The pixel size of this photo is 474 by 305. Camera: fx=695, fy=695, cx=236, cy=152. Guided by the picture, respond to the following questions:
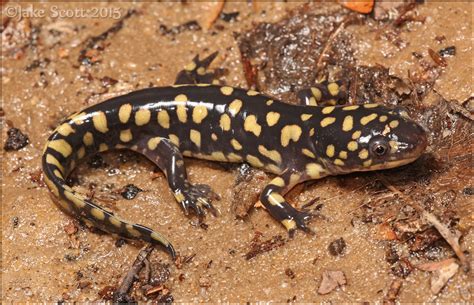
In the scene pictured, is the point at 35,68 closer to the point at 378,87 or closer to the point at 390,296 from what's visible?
the point at 378,87

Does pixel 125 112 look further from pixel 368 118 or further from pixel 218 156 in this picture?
pixel 368 118

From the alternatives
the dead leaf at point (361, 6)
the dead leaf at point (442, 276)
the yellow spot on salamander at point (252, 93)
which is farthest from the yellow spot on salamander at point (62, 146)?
the dead leaf at point (442, 276)

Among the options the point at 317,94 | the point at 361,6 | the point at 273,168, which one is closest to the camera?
the point at 273,168

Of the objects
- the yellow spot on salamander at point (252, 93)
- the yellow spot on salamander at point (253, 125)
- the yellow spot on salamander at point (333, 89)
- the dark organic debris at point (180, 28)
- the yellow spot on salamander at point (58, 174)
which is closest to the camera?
the yellow spot on salamander at point (58, 174)

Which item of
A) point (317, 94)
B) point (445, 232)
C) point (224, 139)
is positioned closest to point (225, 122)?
point (224, 139)

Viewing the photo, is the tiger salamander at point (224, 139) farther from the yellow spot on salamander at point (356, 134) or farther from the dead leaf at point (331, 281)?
the dead leaf at point (331, 281)

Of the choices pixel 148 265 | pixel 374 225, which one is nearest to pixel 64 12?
pixel 148 265
